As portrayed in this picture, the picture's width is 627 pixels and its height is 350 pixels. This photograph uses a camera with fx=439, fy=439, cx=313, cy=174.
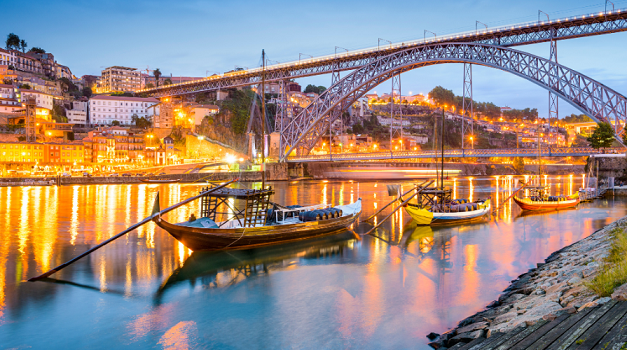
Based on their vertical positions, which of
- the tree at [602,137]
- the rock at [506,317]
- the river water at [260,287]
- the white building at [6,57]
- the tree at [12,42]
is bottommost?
the river water at [260,287]

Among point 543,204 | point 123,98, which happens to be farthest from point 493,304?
point 123,98

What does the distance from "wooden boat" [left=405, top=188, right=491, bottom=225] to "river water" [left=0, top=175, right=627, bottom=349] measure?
2.60ft

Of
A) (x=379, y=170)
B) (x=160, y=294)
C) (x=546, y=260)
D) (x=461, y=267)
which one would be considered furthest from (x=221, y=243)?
(x=379, y=170)

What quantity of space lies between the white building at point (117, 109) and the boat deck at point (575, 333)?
8417 centimetres

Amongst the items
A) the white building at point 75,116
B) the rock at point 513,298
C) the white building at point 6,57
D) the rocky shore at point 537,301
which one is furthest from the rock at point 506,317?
the white building at point 6,57

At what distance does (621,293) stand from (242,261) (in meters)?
10.4

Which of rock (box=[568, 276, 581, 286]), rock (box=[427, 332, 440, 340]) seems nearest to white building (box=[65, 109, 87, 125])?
rock (box=[427, 332, 440, 340])

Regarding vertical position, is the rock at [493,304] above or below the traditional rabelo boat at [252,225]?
below

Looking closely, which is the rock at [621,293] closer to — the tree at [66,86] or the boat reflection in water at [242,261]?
the boat reflection in water at [242,261]

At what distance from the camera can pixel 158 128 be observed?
243 feet

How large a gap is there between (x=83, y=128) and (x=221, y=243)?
71464 millimetres

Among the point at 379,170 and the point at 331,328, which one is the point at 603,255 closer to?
the point at 331,328

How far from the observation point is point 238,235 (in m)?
14.5

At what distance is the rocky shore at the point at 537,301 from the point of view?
6428mm
